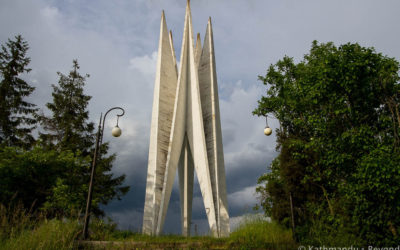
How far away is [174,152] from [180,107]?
7.76 ft

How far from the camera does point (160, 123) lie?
13.0m

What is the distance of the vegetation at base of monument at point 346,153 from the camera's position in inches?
291

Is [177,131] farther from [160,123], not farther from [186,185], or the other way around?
[186,185]

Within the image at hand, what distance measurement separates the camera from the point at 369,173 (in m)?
7.47

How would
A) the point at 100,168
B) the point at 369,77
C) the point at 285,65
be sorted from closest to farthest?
1. the point at 369,77
2. the point at 285,65
3. the point at 100,168

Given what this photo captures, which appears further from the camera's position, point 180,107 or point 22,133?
point 22,133

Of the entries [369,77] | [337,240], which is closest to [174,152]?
[337,240]

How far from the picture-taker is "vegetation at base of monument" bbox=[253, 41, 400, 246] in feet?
24.2

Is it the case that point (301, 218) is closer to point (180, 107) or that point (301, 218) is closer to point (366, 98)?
point (366, 98)

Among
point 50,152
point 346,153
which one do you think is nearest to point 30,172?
point 50,152

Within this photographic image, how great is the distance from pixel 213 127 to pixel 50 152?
817 centimetres

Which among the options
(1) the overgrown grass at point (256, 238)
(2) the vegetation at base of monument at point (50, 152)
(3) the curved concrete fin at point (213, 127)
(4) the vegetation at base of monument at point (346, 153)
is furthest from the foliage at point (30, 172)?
(4) the vegetation at base of monument at point (346, 153)

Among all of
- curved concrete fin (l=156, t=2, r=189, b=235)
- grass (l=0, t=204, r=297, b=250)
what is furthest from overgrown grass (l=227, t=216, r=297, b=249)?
curved concrete fin (l=156, t=2, r=189, b=235)

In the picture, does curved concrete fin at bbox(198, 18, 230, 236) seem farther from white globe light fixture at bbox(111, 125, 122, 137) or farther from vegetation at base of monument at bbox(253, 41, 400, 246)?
white globe light fixture at bbox(111, 125, 122, 137)
